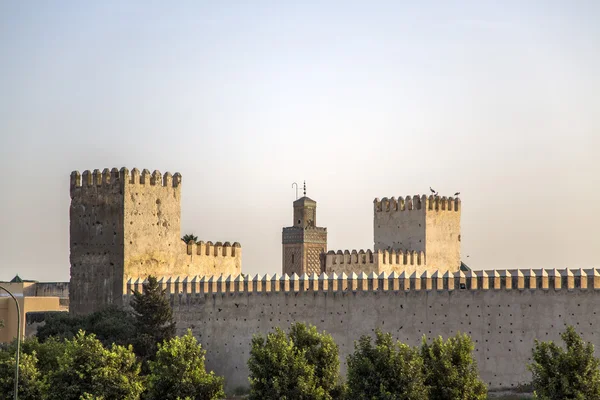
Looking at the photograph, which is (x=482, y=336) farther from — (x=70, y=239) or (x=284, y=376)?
(x=70, y=239)

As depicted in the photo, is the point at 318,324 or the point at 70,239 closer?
the point at 318,324

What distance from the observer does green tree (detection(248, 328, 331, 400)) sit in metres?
→ 34.6

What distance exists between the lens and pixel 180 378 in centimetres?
3591

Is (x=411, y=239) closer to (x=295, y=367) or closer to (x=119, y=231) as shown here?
(x=119, y=231)

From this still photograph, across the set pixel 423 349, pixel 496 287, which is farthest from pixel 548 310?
pixel 423 349

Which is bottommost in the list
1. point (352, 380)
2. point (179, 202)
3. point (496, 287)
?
point (352, 380)

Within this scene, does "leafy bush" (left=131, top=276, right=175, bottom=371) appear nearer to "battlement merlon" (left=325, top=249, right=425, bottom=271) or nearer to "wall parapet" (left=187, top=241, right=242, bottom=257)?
"wall parapet" (left=187, top=241, right=242, bottom=257)

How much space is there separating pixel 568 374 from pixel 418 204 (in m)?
21.0

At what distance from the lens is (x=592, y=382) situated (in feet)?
104

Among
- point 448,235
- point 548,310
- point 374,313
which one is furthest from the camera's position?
point 448,235

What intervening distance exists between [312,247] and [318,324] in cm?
2032

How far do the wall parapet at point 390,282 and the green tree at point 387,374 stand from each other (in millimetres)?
4338

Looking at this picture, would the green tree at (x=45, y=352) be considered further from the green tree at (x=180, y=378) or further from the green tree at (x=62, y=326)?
the green tree at (x=180, y=378)

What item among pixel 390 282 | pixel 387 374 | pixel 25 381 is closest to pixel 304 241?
pixel 390 282
